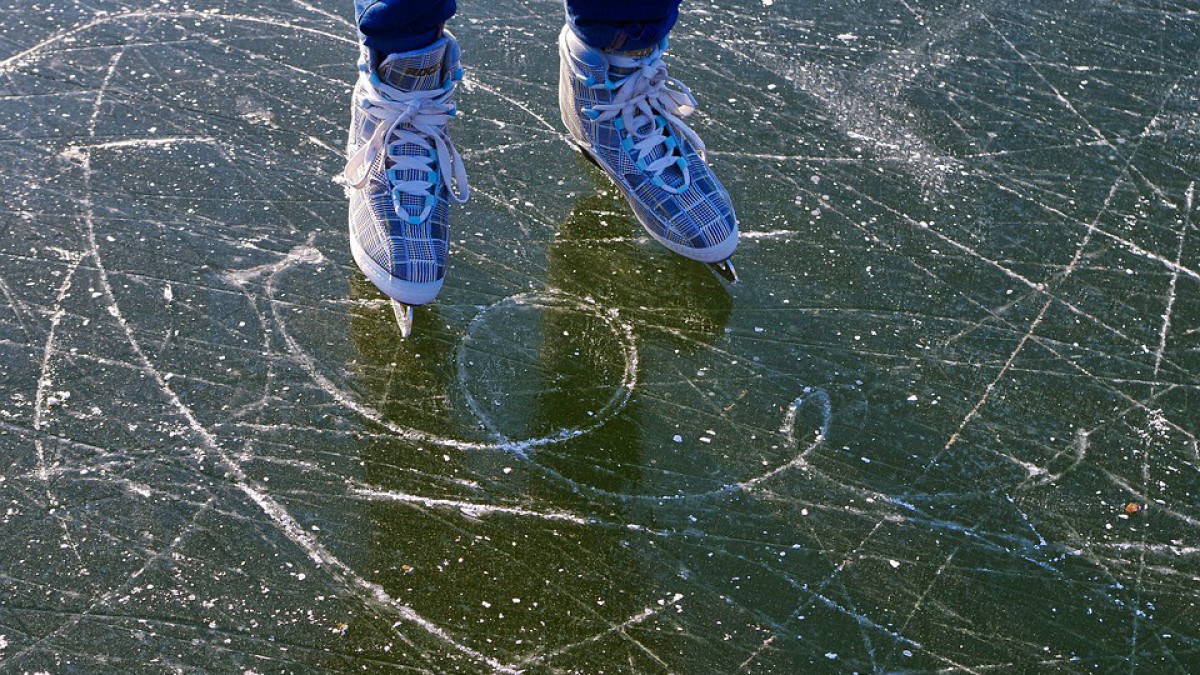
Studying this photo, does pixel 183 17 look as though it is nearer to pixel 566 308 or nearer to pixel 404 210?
pixel 404 210

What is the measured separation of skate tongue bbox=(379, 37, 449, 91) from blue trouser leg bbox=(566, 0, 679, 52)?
0.78 ft

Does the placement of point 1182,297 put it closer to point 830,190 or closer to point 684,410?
point 830,190

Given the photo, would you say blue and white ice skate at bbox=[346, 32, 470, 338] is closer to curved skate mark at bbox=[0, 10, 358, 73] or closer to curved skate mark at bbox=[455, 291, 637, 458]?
curved skate mark at bbox=[455, 291, 637, 458]

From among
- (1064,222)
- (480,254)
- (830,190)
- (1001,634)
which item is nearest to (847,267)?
(830,190)

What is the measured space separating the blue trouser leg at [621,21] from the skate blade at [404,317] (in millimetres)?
543

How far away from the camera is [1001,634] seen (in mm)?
1553

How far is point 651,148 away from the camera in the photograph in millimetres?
2152

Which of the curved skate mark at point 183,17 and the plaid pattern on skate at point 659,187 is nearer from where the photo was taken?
the plaid pattern on skate at point 659,187

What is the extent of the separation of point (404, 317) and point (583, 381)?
0.98 feet

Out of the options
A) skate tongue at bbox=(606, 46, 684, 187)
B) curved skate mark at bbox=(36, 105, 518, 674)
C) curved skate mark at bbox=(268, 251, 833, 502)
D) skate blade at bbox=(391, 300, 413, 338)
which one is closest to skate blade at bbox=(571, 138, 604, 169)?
skate tongue at bbox=(606, 46, 684, 187)

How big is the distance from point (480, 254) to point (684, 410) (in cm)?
49

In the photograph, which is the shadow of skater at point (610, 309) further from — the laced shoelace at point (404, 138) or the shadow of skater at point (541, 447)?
the laced shoelace at point (404, 138)

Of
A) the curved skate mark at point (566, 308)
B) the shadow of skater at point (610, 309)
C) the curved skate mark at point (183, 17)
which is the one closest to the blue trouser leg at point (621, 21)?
the shadow of skater at point (610, 309)

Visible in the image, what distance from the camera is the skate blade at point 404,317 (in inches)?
76.3
